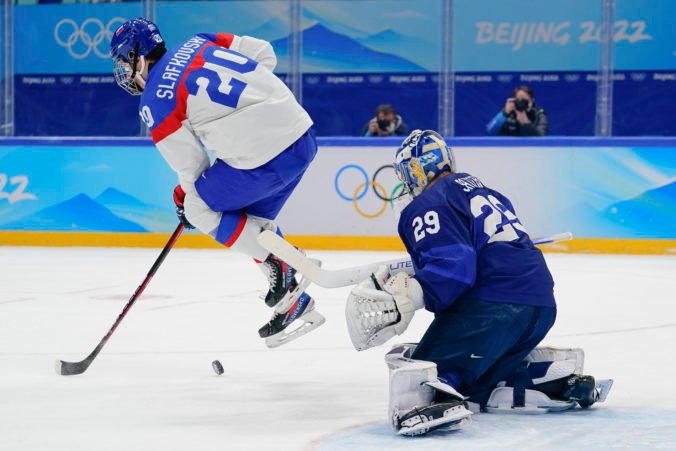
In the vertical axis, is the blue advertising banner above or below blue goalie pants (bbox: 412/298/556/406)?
above

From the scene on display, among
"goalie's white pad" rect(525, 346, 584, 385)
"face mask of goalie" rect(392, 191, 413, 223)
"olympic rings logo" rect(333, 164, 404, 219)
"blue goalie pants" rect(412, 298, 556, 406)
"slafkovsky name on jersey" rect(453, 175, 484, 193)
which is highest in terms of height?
"slafkovsky name on jersey" rect(453, 175, 484, 193)

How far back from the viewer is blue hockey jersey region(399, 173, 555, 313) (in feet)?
9.39

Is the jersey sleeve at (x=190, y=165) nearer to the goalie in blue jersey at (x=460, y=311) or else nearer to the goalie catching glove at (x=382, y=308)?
the goalie in blue jersey at (x=460, y=311)

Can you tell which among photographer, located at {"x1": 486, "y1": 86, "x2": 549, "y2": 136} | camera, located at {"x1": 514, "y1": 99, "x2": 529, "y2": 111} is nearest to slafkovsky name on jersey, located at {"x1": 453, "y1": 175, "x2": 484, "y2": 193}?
photographer, located at {"x1": 486, "y1": 86, "x2": 549, "y2": 136}

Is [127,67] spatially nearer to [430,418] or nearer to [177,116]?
[177,116]

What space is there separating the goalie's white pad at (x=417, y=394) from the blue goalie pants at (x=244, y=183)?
3.41 ft

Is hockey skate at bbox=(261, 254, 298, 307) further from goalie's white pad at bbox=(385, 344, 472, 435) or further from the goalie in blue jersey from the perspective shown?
goalie's white pad at bbox=(385, 344, 472, 435)

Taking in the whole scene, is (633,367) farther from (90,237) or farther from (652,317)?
(90,237)

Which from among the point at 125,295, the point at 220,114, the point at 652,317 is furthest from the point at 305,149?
the point at 125,295

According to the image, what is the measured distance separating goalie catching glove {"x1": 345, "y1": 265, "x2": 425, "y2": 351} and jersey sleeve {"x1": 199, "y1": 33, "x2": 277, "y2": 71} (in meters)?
1.33

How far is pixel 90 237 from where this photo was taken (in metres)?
8.57

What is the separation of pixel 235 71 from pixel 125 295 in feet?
8.05

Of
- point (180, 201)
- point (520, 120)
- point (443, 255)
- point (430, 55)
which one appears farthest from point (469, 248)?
point (430, 55)

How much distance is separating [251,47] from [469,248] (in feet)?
4.81
